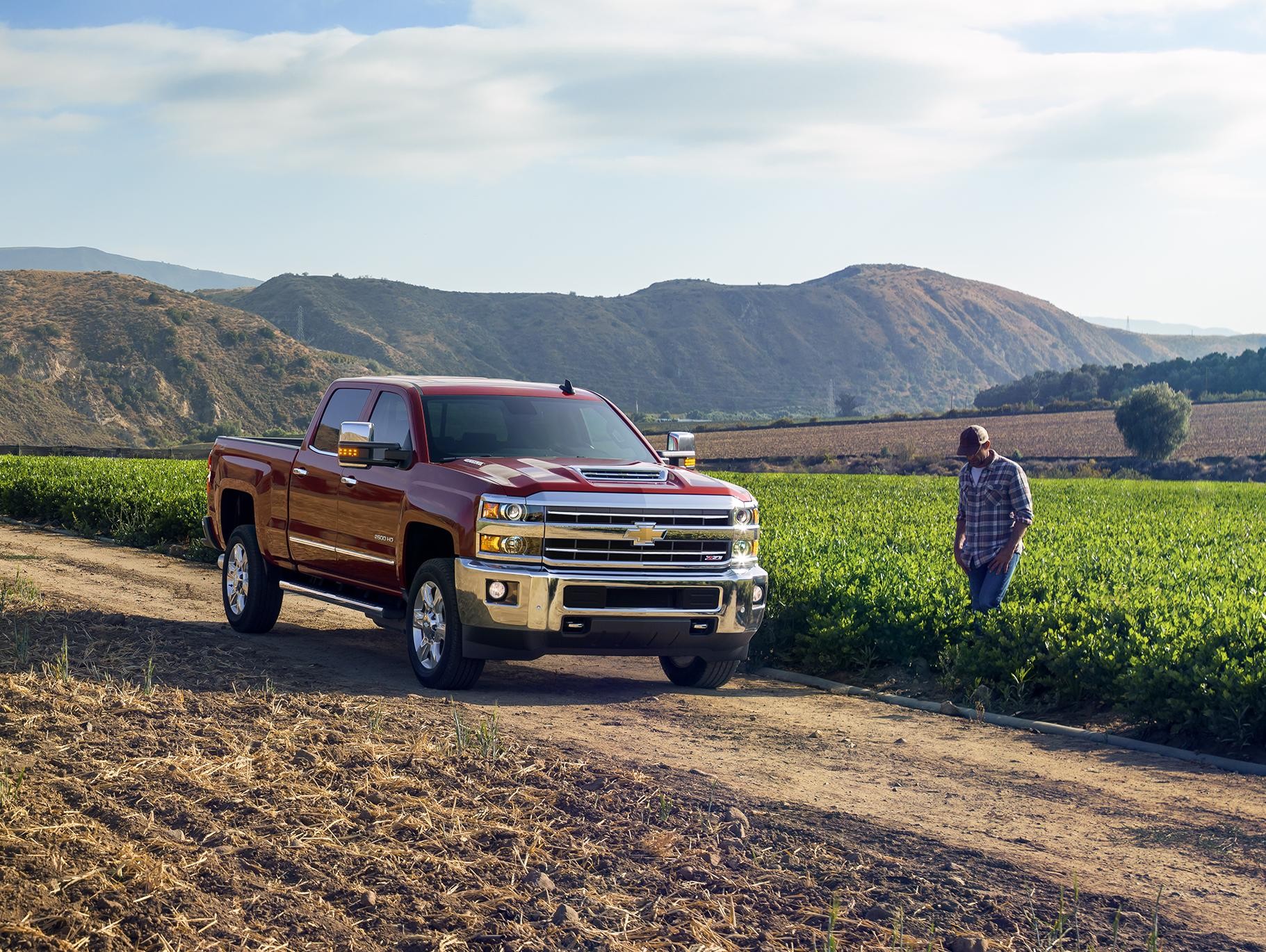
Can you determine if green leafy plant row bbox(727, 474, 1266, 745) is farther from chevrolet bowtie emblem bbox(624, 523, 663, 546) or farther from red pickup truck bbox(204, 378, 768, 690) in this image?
chevrolet bowtie emblem bbox(624, 523, 663, 546)

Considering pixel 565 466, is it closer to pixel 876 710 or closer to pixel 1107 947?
pixel 876 710

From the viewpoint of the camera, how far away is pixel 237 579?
41.5 feet

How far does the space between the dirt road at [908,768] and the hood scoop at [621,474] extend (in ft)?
5.24

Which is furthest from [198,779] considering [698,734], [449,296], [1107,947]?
[449,296]

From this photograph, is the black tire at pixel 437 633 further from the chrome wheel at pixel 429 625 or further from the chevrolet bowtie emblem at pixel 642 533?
the chevrolet bowtie emblem at pixel 642 533

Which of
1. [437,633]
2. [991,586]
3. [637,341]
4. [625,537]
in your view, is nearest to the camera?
[625,537]

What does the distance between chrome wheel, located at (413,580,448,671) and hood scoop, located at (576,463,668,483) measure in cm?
134

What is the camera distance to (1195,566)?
14211 millimetres

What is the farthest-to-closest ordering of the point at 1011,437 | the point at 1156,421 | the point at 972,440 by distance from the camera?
1. the point at 1011,437
2. the point at 1156,421
3. the point at 972,440

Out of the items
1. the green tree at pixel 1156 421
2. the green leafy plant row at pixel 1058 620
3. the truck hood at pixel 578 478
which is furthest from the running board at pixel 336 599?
the green tree at pixel 1156 421

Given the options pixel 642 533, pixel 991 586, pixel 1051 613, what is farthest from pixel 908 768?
pixel 991 586

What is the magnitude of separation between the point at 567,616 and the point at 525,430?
76.6 inches

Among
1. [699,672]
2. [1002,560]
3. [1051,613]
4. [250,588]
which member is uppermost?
[1002,560]

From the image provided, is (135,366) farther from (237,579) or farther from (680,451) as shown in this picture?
(680,451)
